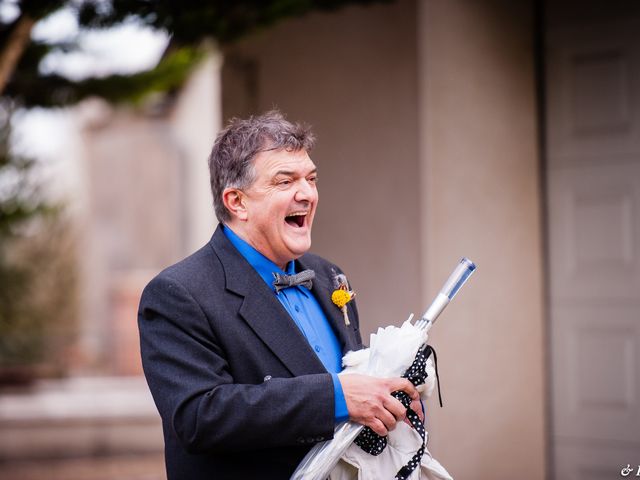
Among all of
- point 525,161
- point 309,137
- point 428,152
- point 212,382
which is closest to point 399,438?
point 212,382

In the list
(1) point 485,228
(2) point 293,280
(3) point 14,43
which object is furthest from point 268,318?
(1) point 485,228

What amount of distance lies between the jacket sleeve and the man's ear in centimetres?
29

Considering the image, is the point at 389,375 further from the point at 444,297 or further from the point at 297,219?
the point at 297,219

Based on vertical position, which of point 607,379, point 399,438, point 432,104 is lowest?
point 607,379

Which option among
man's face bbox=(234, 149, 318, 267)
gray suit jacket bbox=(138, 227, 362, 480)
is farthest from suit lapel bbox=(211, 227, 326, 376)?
man's face bbox=(234, 149, 318, 267)

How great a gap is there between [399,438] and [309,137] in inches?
34.7

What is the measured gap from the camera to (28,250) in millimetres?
14148

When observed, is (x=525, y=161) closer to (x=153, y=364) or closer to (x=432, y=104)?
(x=432, y=104)

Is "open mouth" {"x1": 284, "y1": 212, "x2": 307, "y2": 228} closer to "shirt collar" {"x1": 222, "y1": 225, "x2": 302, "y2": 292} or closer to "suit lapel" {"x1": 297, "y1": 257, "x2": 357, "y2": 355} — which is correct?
Answer: "shirt collar" {"x1": 222, "y1": 225, "x2": 302, "y2": 292}

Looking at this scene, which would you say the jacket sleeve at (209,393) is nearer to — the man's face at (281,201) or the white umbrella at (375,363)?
the white umbrella at (375,363)

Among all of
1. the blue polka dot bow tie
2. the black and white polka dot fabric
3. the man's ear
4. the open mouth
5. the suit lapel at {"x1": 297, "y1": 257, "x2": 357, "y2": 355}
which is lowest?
the black and white polka dot fabric

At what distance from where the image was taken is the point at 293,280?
2.65m

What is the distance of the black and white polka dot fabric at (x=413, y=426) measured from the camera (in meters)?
2.47

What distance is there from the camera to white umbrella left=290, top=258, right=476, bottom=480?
2396 millimetres
